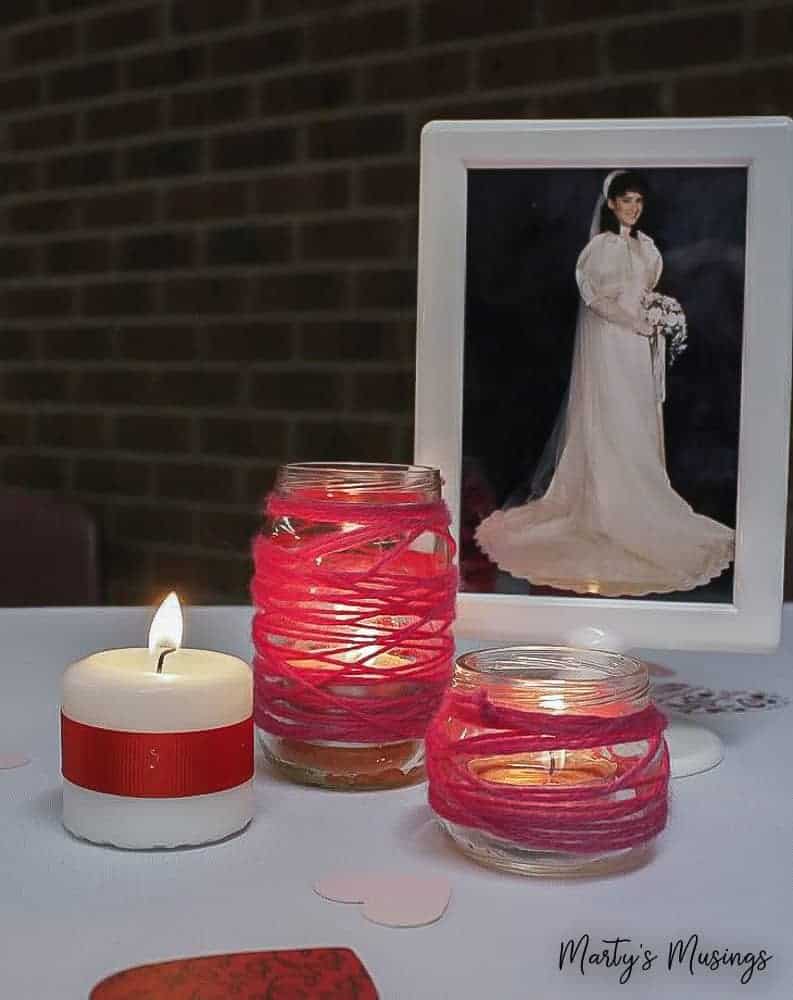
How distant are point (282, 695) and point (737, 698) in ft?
1.09

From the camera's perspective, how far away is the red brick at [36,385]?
7.03ft

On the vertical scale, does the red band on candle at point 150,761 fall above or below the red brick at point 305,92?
below

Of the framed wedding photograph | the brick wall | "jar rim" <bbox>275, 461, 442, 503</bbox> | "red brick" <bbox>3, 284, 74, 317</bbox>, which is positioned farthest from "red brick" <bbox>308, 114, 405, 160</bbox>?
"jar rim" <bbox>275, 461, 442, 503</bbox>

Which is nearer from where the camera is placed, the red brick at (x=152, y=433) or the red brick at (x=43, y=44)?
the red brick at (x=152, y=433)

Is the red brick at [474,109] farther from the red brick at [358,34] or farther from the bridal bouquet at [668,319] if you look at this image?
the bridal bouquet at [668,319]

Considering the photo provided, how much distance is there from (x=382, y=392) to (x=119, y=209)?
594 millimetres

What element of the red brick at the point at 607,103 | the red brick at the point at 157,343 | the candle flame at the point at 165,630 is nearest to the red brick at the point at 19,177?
the red brick at the point at 157,343

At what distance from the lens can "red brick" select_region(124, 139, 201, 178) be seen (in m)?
1.96

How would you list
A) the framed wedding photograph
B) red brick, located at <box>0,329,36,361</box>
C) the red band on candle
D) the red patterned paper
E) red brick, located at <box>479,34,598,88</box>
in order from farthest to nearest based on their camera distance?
1. red brick, located at <box>0,329,36,361</box>
2. red brick, located at <box>479,34,598,88</box>
3. the framed wedding photograph
4. the red band on candle
5. the red patterned paper

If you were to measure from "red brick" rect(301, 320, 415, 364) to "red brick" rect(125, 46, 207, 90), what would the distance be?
460 millimetres

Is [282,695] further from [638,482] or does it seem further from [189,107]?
[189,107]

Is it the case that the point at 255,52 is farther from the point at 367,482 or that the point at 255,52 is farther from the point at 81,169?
the point at 367,482

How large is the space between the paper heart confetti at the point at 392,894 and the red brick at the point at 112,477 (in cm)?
163

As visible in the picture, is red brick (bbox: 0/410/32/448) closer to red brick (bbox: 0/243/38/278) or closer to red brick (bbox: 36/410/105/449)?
red brick (bbox: 36/410/105/449)
